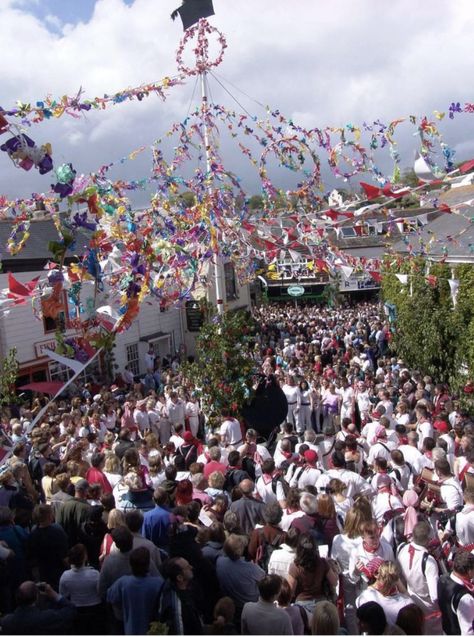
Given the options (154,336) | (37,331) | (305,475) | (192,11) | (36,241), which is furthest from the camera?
(154,336)

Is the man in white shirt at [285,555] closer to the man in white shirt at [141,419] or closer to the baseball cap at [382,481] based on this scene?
the baseball cap at [382,481]

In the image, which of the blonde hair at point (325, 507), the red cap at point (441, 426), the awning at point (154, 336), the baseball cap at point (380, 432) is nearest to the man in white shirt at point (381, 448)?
the baseball cap at point (380, 432)

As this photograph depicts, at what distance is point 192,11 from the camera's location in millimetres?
11078

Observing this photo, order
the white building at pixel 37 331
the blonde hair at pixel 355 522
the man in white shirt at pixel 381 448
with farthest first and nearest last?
the white building at pixel 37 331 → the man in white shirt at pixel 381 448 → the blonde hair at pixel 355 522

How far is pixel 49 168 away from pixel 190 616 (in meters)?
3.90

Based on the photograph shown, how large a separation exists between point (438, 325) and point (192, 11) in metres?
9.16

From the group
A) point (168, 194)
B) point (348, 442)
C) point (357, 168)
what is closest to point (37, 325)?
point (168, 194)

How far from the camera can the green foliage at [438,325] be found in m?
13.8

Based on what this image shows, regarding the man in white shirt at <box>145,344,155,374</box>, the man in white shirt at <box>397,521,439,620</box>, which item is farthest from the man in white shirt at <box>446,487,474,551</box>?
the man in white shirt at <box>145,344,155,374</box>

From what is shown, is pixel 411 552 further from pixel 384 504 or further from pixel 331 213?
pixel 331 213

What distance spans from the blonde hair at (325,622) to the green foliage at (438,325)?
1066cm

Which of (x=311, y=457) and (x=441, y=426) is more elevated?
(x=311, y=457)

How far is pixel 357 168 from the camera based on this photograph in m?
12.3

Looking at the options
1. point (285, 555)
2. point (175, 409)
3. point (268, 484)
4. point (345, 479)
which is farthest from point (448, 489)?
point (175, 409)
